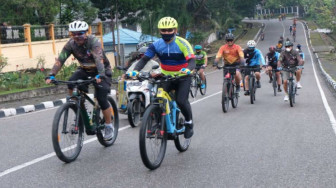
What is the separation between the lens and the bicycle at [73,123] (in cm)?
672

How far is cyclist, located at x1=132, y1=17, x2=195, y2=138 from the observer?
24.1 ft

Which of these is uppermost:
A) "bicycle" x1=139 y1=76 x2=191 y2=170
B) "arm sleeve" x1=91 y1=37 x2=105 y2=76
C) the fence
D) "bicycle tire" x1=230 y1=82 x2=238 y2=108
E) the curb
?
the fence

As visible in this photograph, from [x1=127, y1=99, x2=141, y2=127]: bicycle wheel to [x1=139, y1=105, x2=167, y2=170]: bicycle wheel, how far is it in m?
3.47

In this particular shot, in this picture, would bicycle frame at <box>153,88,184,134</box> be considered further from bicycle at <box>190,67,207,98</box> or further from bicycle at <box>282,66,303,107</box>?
bicycle at <box>190,67,207,98</box>

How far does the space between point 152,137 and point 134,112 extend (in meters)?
4.18

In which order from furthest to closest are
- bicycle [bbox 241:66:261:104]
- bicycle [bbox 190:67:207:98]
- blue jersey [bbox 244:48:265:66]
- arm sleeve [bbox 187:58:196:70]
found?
bicycle [bbox 190:67:207:98]
blue jersey [bbox 244:48:265:66]
bicycle [bbox 241:66:261:104]
arm sleeve [bbox 187:58:196:70]

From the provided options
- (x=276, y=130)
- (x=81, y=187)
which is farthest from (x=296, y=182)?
(x=276, y=130)

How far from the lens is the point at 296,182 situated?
19.3ft

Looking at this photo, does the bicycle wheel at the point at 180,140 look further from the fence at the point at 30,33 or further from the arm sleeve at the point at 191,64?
the fence at the point at 30,33

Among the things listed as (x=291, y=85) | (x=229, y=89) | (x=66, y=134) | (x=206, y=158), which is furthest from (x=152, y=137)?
(x=291, y=85)

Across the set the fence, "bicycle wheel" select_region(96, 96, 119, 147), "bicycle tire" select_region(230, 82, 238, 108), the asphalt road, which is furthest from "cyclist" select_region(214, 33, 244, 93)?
the fence

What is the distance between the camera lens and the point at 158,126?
6.76 meters

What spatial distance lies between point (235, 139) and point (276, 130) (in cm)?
136

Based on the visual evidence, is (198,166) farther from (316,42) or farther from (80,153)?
(316,42)
